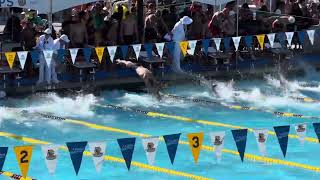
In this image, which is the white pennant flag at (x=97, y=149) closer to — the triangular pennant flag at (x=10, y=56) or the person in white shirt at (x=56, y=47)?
the triangular pennant flag at (x=10, y=56)

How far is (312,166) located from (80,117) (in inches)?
204

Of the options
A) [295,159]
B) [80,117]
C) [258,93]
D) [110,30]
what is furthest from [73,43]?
[295,159]

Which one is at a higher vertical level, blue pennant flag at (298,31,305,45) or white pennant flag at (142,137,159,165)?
blue pennant flag at (298,31,305,45)

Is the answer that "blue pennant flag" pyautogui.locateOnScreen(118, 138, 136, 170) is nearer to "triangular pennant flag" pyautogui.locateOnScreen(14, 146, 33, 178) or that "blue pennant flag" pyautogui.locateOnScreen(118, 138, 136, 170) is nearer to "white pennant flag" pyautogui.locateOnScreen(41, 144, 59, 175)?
"white pennant flag" pyautogui.locateOnScreen(41, 144, 59, 175)

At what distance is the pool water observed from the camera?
10305 millimetres

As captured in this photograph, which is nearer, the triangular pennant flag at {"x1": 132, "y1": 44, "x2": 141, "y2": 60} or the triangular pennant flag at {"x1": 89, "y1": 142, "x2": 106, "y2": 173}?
the triangular pennant flag at {"x1": 89, "y1": 142, "x2": 106, "y2": 173}

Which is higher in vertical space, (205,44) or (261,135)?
(205,44)

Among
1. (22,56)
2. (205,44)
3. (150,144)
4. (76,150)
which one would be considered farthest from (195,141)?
(205,44)

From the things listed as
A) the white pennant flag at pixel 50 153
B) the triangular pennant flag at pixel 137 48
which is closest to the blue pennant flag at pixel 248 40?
the triangular pennant flag at pixel 137 48

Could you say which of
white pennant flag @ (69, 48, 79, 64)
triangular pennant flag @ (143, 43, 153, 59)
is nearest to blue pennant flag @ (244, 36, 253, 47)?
triangular pennant flag @ (143, 43, 153, 59)

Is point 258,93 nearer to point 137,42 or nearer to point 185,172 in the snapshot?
point 137,42

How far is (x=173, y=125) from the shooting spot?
43.1ft

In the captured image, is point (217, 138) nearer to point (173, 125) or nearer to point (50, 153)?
point (50, 153)

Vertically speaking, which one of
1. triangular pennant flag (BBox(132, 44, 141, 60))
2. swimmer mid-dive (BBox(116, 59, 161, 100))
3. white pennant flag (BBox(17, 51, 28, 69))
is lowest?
swimmer mid-dive (BBox(116, 59, 161, 100))
